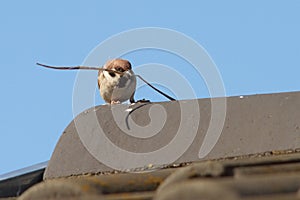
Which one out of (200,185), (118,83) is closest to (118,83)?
(118,83)

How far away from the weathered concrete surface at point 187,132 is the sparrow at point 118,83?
1904 mm

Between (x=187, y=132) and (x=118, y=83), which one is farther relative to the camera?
(x=118, y=83)

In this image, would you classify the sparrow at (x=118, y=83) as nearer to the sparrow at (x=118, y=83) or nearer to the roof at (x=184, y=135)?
the sparrow at (x=118, y=83)

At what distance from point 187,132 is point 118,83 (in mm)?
2247

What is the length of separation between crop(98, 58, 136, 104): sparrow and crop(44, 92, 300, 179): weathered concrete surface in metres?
1.90

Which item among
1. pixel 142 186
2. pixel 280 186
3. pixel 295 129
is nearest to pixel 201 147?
pixel 295 129

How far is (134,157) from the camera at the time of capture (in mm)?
2549

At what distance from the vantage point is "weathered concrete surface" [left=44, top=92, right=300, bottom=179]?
2.50 metres

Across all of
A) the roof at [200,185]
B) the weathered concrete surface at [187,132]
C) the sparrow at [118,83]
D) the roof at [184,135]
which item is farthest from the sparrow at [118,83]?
the roof at [200,185]

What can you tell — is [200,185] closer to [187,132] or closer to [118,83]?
[187,132]

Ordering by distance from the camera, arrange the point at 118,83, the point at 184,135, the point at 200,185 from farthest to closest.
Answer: the point at 118,83 < the point at 184,135 < the point at 200,185

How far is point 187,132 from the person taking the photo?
261 cm

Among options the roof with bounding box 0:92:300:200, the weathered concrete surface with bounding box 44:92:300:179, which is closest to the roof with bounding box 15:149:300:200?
the roof with bounding box 0:92:300:200

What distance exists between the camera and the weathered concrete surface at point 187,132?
250 centimetres
